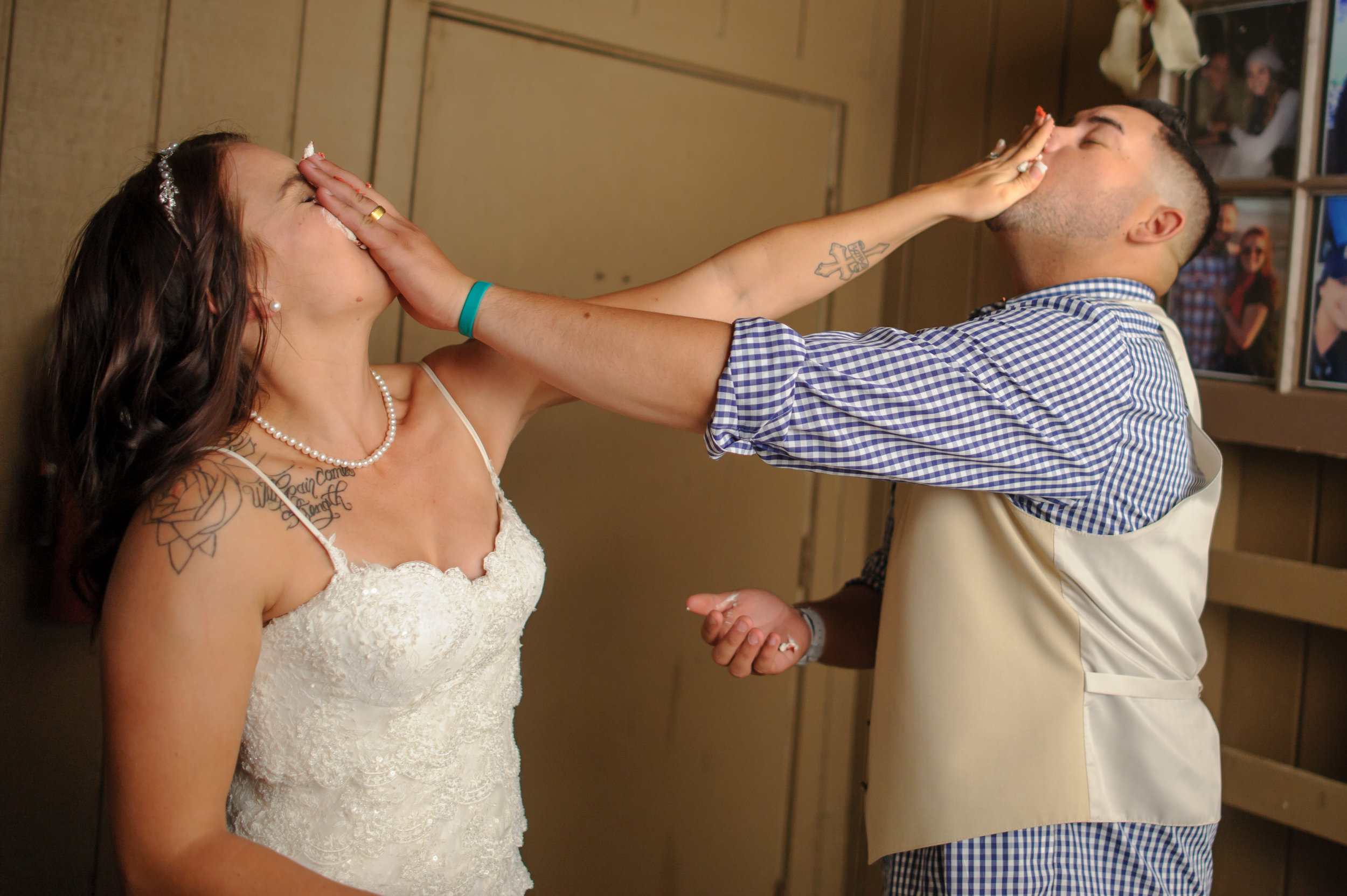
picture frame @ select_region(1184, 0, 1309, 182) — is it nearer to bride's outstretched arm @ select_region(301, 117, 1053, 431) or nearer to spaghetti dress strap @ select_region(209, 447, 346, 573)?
bride's outstretched arm @ select_region(301, 117, 1053, 431)

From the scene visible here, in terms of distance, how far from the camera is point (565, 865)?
2.56 m

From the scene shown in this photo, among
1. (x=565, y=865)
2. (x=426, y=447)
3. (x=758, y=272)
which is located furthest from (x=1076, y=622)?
(x=565, y=865)

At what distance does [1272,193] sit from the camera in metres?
1.85

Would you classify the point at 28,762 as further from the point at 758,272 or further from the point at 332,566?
the point at 758,272

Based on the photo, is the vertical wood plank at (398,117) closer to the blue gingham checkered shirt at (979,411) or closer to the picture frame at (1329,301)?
the blue gingham checkered shirt at (979,411)

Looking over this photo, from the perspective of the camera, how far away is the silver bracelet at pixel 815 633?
1.68 m

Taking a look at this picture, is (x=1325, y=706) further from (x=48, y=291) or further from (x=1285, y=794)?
(x=48, y=291)

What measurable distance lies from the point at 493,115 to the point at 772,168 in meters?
0.83

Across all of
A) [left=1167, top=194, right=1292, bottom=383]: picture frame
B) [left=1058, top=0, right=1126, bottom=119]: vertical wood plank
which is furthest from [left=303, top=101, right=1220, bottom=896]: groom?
[left=1058, top=0, right=1126, bottom=119]: vertical wood plank

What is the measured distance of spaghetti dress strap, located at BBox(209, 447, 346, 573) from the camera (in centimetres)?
125

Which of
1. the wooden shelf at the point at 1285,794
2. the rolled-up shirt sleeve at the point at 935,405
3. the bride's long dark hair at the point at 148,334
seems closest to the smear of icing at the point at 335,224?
the bride's long dark hair at the point at 148,334

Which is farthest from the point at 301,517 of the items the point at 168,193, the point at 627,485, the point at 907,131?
the point at 907,131

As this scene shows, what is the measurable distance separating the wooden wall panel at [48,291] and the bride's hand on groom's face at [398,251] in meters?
0.90

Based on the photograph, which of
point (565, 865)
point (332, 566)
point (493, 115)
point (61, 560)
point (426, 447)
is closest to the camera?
point (332, 566)
